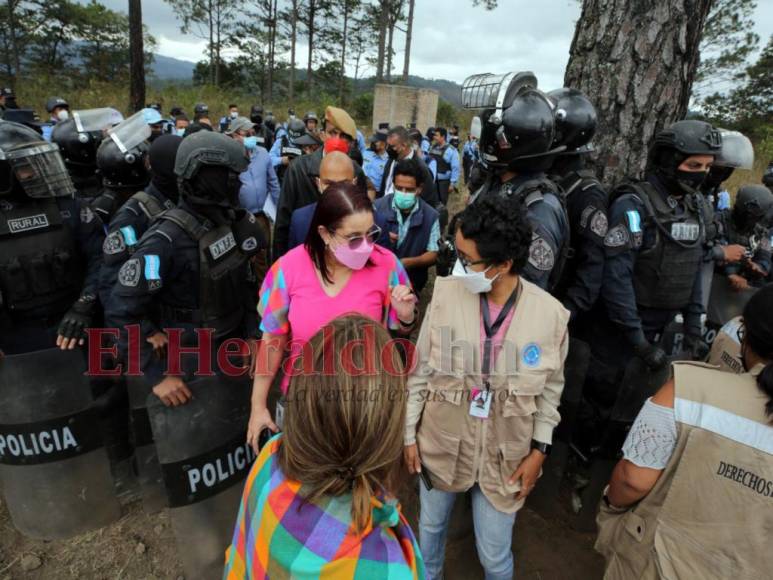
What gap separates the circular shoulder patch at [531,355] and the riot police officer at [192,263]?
59.4 inches

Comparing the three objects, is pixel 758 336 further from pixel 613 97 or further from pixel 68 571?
pixel 68 571

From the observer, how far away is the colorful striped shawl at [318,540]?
104 cm

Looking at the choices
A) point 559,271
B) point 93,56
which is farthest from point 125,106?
point 559,271

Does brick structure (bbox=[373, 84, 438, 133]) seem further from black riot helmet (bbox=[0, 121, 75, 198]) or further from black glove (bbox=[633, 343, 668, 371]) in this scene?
black glove (bbox=[633, 343, 668, 371])

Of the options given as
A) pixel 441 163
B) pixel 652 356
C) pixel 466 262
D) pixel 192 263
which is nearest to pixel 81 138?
pixel 192 263

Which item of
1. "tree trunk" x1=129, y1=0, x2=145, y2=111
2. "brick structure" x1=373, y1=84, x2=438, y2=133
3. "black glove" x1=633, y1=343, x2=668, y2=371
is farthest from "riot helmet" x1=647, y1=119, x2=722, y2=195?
"brick structure" x1=373, y1=84, x2=438, y2=133

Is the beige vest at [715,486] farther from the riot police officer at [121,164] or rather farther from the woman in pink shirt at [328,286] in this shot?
the riot police officer at [121,164]

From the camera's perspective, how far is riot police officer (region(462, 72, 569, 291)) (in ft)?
6.72

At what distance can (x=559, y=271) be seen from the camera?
2270mm

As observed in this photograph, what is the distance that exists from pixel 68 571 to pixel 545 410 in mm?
2569

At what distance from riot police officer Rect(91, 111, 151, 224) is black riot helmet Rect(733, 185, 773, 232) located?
4.66 m

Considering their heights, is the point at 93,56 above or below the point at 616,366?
above

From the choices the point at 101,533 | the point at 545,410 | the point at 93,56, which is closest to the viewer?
the point at 545,410

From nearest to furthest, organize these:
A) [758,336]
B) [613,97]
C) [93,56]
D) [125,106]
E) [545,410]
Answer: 1. [758,336]
2. [545,410]
3. [613,97]
4. [125,106]
5. [93,56]
